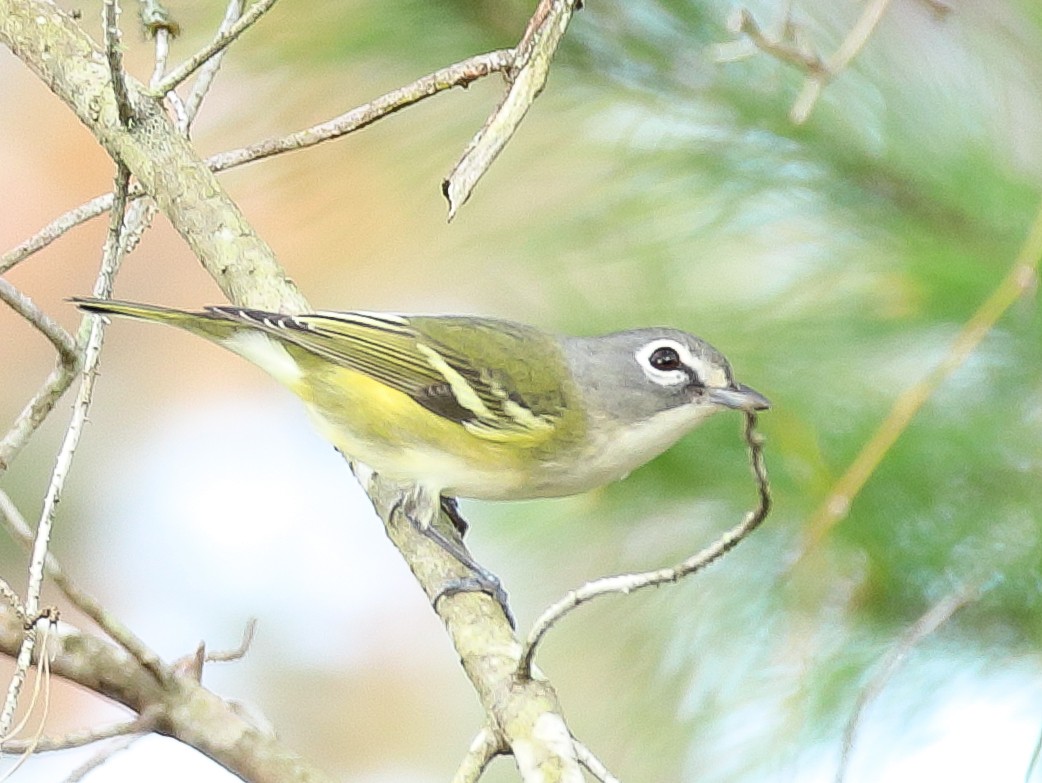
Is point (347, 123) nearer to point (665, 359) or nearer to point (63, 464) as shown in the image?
point (63, 464)

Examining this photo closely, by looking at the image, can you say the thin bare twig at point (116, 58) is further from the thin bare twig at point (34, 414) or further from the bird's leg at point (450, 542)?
the bird's leg at point (450, 542)

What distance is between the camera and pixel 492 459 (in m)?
1.17

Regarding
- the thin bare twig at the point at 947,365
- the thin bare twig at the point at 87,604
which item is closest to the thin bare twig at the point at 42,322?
the thin bare twig at the point at 87,604

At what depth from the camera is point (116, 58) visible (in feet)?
2.56

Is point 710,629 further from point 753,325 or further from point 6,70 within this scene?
point 6,70

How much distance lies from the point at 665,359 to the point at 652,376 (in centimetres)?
3

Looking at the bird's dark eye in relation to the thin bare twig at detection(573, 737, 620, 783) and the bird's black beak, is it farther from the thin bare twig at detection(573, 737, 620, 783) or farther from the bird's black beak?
the thin bare twig at detection(573, 737, 620, 783)

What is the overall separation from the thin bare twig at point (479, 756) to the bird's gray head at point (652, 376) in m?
0.43

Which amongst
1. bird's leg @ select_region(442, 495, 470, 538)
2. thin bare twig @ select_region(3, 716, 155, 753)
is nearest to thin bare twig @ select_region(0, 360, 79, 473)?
thin bare twig @ select_region(3, 716, 155, 753)

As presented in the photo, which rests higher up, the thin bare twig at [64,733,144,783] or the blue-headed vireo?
the blue-headed vireo

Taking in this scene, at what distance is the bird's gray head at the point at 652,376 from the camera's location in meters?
1.11

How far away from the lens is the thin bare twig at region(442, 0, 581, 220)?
0.67 meters

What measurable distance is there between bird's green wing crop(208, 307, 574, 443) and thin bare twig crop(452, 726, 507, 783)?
0.49m

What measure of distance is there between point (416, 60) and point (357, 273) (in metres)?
1.27
